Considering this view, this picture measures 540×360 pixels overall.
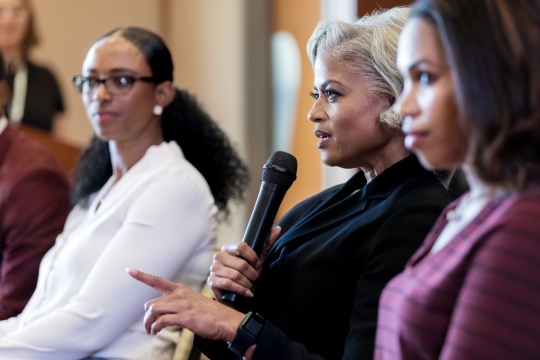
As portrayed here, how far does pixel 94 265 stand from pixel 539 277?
50.0 inches

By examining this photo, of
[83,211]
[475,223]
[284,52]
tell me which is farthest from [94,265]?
[284,52]

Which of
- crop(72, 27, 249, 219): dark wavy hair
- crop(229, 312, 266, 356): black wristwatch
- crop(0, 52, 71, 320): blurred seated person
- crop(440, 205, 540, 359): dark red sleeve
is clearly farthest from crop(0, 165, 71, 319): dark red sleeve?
crop(440, 205, 540, 359): dark red sleeve

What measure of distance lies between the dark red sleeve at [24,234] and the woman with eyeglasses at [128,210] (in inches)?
3.5

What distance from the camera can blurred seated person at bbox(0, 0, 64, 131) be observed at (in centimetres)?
360

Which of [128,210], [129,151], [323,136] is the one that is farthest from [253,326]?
[129,151]

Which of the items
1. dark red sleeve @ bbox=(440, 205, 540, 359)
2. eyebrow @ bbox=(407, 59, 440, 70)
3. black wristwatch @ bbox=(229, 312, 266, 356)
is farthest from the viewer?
black wristwatch @ bbox=(229, 312, 266, 356)

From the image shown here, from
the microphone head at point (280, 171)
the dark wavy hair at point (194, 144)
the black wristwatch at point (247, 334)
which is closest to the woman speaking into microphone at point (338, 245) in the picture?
the black wristwatch at point (247, 334)

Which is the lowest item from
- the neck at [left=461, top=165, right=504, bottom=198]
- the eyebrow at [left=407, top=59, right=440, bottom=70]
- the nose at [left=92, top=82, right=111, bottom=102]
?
the neck at [left=461, top=165, right=504, bottom=198]

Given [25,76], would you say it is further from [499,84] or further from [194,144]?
[499,84]

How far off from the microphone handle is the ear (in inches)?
35.4

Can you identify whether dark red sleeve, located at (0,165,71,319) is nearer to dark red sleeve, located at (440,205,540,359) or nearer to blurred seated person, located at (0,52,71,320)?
blurred seated person, located at (0,52,71,320)

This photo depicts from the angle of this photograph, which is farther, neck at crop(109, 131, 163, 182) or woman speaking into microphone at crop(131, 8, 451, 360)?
neck at crop(109, 131, 163, 182)

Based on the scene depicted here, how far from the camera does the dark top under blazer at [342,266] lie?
136cm

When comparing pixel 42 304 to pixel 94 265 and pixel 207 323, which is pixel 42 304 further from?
pixel 207 323
